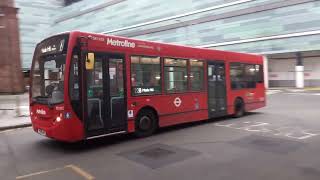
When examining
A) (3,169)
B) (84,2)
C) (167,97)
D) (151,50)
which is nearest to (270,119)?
(167,97)

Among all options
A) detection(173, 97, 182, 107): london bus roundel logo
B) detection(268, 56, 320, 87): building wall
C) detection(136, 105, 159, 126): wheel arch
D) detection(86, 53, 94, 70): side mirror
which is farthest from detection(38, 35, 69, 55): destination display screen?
detection(268, 56, 320, 87): building wall

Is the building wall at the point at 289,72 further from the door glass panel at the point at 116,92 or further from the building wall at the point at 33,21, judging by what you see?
the building wall at the point at 33,21

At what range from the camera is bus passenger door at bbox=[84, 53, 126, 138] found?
9672 mm

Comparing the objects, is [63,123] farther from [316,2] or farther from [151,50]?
[316,2]

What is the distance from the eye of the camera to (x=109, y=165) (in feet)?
25.8

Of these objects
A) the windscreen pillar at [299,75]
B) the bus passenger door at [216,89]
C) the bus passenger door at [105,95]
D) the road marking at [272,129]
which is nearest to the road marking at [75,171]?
the bus passenger door at [105,95]

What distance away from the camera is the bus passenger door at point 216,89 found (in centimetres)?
1412

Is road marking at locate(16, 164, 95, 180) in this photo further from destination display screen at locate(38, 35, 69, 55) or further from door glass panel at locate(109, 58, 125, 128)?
destination display screen at locate(38, 35, 69, 55)

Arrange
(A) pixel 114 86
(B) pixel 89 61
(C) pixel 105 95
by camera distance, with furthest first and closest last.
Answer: (A) pixel 114 86
(C) pixel 105 95
(B) pixel 89 61

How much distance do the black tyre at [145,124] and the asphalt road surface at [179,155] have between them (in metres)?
0.27

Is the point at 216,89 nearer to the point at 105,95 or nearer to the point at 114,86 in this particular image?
the point at 114,86

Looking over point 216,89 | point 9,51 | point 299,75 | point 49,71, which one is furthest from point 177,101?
point 299,75

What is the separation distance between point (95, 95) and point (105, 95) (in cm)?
32

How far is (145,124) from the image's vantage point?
11.4 meters
